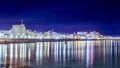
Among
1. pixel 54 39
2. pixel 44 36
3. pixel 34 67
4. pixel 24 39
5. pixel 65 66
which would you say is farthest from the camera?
pixel 54 39

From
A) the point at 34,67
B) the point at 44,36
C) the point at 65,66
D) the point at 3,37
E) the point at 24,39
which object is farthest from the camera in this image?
the point at 44,36

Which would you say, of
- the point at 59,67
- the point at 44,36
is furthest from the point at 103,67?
the point at 44,36

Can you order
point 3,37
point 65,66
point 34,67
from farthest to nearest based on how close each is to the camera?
point 3,37
point 65,66
point 34,67

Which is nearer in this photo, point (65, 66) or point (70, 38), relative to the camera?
point (65, 66)

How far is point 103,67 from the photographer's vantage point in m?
30.4

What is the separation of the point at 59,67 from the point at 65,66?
2.86 ft

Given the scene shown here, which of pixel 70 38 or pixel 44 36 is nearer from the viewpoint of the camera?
pixel 44 36

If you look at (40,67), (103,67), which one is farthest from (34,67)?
(103,67)

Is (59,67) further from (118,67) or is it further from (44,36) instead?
(44,36)

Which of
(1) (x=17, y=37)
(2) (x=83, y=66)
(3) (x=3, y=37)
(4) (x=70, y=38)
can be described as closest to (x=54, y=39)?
(4) (x=70, y=38)

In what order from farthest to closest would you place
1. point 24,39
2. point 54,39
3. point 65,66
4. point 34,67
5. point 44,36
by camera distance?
point 54,39, point 44,36, point 24,39, point 65,66, point 34,67

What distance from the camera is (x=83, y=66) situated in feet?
99.9

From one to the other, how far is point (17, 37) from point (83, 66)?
81902 millimetres

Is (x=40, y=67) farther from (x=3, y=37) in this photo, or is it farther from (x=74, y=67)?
(x=3, y=37)
